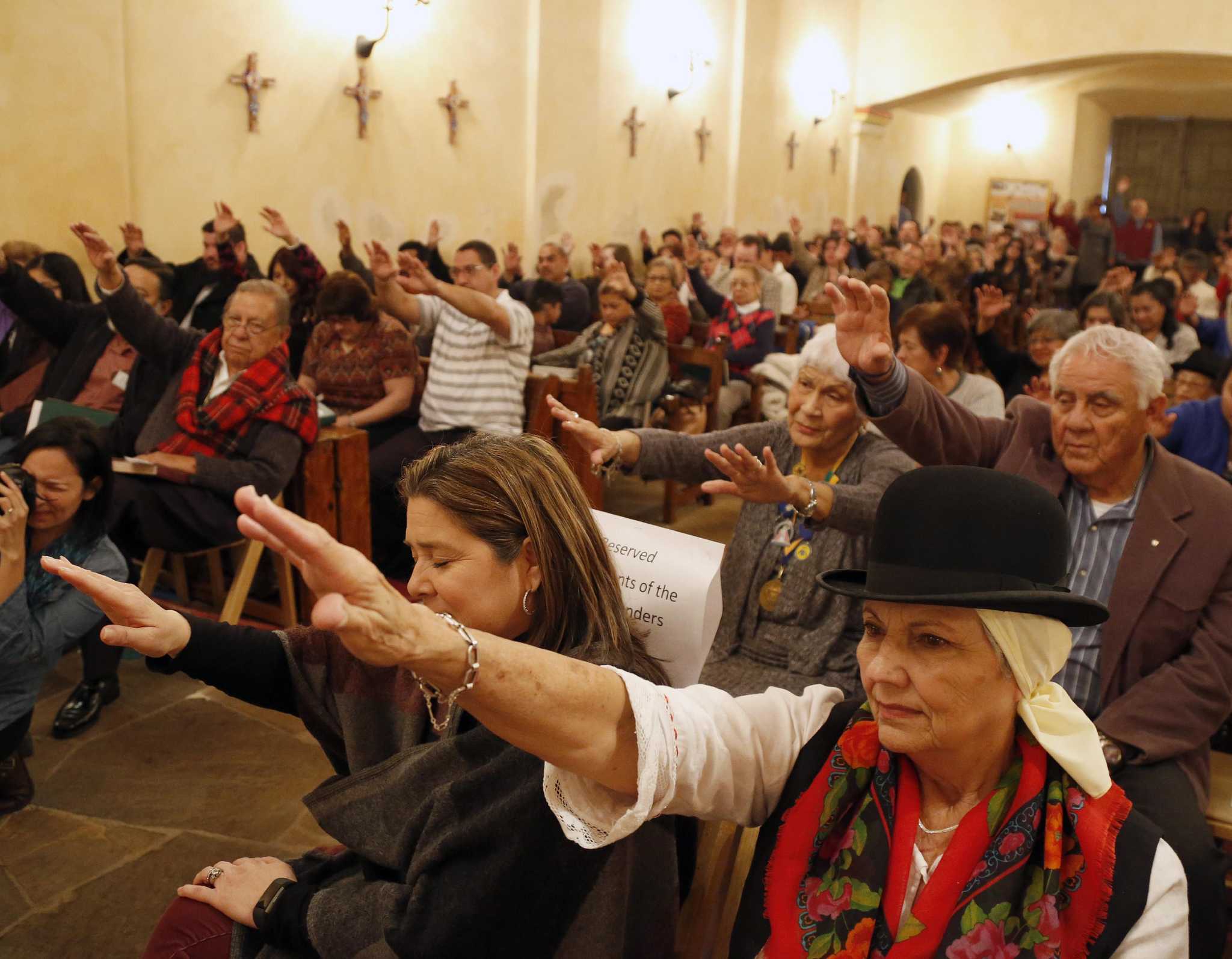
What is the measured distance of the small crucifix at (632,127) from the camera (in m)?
10.2

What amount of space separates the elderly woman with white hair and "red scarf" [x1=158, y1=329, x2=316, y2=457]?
5.20 feet

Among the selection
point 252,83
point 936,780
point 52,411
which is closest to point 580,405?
point 52,411

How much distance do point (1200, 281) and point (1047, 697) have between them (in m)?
9.27

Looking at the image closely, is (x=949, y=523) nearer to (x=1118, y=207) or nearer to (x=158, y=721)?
(x=158, y=721)

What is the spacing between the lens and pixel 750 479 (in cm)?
229

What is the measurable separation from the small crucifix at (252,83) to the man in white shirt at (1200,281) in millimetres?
6953

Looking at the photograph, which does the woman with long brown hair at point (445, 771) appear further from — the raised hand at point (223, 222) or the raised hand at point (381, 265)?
the raised hand at point (223, 222)

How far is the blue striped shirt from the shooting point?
91.8 inches

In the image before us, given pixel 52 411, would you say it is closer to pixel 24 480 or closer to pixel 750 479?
pixel 24 480

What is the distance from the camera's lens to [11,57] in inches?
225

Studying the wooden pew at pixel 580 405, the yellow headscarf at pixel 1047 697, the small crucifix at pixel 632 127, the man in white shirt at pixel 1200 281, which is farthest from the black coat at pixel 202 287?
the man in white shirt at pixel 1200 281

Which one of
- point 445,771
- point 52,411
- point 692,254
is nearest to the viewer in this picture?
A: point 445,771

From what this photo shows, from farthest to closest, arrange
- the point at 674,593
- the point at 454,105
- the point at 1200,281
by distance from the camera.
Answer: the point at 1200,281, the point at 454,105, the point at 674,593

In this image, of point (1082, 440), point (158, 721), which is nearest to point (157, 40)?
point (158, 721)
